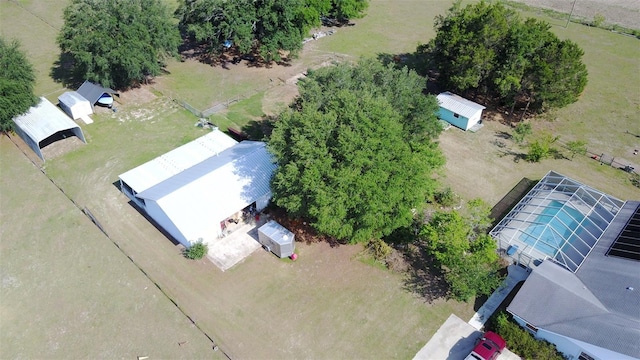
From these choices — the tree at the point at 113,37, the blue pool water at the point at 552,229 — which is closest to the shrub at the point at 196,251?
the blue pool water at the point at 552,229

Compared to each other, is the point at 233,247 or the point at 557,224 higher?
the point at 557,224

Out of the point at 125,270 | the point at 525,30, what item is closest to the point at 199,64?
the point at 125,270

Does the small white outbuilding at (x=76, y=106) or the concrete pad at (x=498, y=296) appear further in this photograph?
the small white outbuilding at (x=76, y=106)

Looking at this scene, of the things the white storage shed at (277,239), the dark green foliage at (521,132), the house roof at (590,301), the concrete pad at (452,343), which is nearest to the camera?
the house roof at (590,301)

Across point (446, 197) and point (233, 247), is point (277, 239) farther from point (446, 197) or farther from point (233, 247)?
point (446, 197)

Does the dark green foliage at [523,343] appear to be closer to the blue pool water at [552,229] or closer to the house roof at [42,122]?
the blue pool water at [552,229]

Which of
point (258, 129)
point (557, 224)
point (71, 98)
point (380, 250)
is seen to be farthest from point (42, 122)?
point (557, 224)
